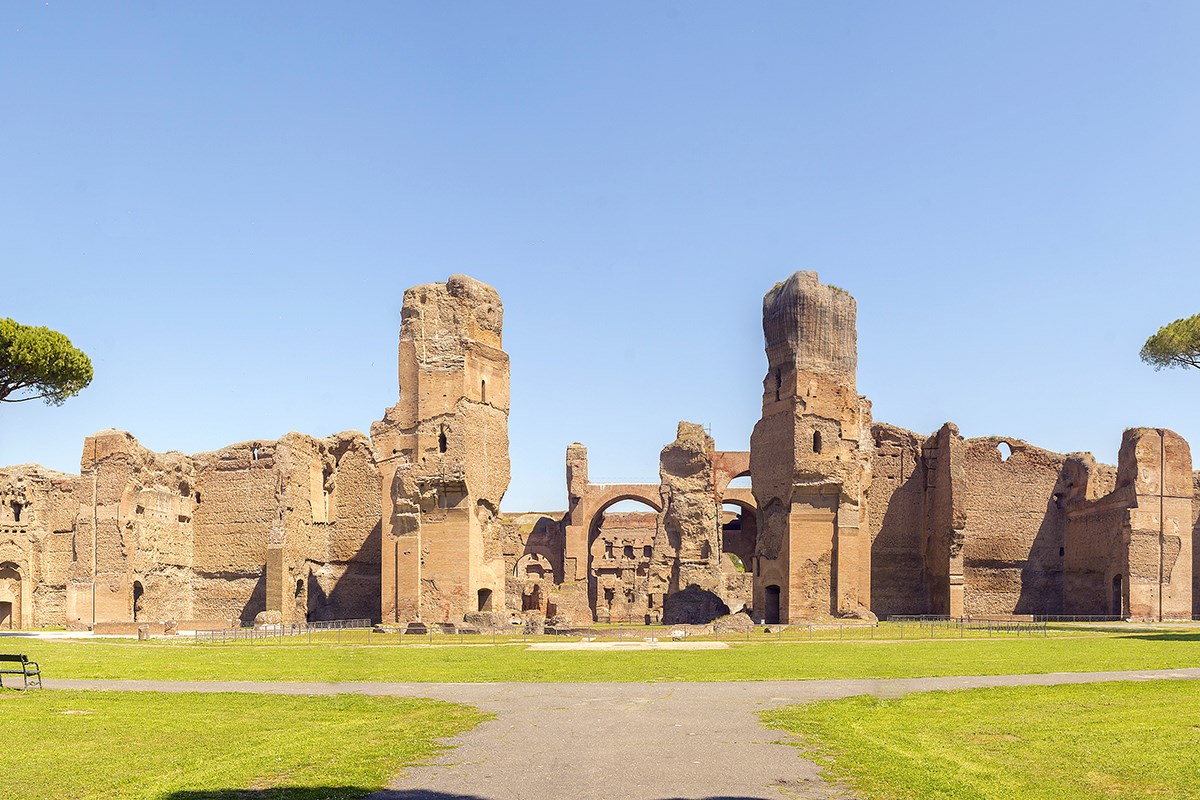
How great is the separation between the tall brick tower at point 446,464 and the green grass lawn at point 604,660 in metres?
8.67

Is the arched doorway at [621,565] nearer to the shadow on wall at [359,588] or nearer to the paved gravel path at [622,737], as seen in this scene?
the shadow on wall at [359,588]

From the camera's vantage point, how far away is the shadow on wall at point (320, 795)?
8.23m

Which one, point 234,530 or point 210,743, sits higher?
point 210,743

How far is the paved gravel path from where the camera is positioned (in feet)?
28.3

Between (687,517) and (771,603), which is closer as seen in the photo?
(771,603)

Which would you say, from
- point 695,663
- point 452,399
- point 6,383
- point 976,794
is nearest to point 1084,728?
point 976,794

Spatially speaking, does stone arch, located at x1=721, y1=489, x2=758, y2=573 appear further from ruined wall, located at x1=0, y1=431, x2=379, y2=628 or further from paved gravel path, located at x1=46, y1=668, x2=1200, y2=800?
paved gravel path, located at x1=46, y1=668, x2=1200, y2=800

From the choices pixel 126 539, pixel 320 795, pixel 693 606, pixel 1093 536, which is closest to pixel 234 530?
pixel 126 539

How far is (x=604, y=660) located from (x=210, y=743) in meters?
11.6

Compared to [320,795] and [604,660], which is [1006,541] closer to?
[604,660]

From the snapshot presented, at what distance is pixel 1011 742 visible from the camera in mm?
10727

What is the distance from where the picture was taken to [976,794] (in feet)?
27.6

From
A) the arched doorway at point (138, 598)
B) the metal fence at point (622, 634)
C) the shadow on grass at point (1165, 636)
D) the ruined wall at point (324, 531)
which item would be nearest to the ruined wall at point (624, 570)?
the ruined wall at point (324, 531)

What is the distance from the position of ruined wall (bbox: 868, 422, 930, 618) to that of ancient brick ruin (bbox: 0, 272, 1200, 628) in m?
0.09
